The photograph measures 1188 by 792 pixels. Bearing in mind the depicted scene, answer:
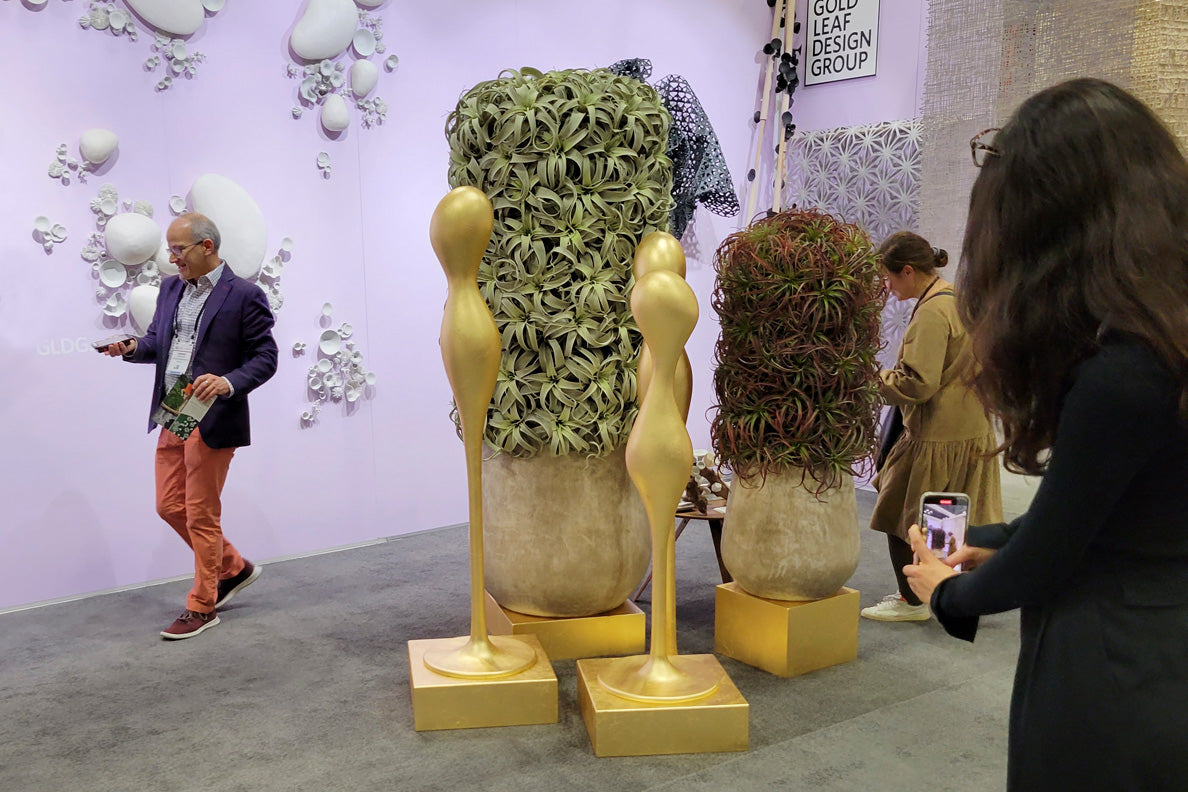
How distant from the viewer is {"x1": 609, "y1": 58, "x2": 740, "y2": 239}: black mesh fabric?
18.1ft

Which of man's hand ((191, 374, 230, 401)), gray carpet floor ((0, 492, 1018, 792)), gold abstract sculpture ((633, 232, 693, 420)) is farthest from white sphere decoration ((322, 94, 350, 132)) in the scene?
gold abstract sculpture ((633, 232, 693, 420))

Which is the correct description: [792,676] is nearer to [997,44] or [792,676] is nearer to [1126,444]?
[1126,444]

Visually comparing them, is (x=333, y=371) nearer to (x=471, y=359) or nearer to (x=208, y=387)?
(x=208, y=387)

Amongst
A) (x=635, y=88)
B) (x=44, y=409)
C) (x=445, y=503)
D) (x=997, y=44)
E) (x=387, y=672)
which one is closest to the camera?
(x=635, y=88)

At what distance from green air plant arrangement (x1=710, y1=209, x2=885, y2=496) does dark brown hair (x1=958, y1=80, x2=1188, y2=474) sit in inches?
72.8

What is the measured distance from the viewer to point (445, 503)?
17.4ft

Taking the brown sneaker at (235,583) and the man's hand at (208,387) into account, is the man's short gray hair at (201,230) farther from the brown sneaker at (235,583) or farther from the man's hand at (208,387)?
the brown sneaker at (235,583)

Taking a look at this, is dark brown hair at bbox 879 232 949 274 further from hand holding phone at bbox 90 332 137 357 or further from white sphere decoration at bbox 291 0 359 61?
hand holding phone at bbox 90 332 137 357

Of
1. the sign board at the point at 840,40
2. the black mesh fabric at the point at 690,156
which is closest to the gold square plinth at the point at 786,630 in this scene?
the black mesh fabric at the point at 690,156

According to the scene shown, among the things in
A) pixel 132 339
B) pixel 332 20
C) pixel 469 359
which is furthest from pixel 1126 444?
pixel 332 20

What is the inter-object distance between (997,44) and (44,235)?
170 inches

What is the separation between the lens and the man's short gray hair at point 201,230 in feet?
12.0

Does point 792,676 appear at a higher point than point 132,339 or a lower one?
lower

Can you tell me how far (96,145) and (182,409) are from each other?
1.32 m
